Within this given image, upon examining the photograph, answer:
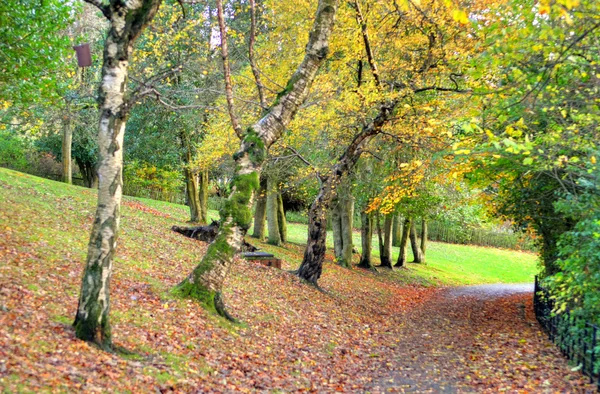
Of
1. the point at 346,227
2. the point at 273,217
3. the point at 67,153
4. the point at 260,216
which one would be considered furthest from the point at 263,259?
the point at 67,153

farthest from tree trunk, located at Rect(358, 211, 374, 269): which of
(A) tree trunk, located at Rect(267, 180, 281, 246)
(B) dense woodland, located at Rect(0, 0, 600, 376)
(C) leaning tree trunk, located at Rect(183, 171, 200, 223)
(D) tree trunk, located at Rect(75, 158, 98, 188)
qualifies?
(D) tree trunk, located at Rect(75, 158, 98, 188)

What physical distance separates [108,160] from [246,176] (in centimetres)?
369

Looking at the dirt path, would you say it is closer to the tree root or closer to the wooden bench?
the tree root

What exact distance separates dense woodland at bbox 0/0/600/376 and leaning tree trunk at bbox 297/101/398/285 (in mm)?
45

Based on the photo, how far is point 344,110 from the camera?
14641mm

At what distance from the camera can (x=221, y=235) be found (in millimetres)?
9250

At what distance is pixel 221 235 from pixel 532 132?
24.0 feet

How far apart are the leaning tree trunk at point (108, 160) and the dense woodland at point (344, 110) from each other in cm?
2

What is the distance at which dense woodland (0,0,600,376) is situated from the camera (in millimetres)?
6468

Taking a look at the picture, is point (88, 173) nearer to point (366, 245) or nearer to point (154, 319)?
point (366, 245)

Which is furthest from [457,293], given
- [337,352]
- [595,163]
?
[595,163]

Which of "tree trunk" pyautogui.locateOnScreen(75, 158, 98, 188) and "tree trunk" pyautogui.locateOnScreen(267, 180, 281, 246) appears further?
"tree trunk" pyautogui.locateOnScreen(75, 158, 98, 188)

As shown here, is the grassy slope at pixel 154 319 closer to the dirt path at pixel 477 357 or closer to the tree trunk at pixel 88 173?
the dirt path at pixel 477 357

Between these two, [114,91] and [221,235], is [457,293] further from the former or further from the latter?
[114,91]
